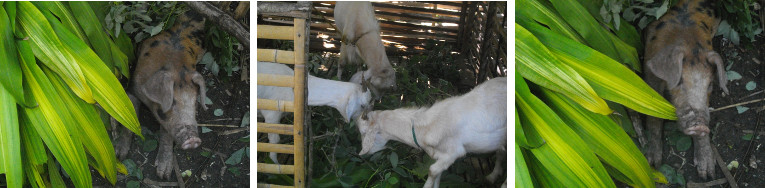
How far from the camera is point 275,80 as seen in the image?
1.51 metres

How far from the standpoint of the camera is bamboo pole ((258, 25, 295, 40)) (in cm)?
150

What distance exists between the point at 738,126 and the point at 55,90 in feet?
6.04

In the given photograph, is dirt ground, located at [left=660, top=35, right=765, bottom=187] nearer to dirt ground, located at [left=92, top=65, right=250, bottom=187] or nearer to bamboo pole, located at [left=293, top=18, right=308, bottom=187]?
bamboo pole, located at [left=293, top=18, right=308, bottom=187]

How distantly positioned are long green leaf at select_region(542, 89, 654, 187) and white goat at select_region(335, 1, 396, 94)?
0.41 metres

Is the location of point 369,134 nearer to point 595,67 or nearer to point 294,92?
point 294,92

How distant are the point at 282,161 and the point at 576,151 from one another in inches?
29.5

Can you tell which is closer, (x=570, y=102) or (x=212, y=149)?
(x=570, y=102)

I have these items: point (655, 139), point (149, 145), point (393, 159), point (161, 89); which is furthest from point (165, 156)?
point (655, 139)

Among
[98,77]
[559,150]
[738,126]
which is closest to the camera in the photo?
[559,150]

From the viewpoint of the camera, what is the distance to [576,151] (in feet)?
4.76

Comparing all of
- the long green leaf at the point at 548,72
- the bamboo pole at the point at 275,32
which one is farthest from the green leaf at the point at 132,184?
the long green leaf at the point at 548,72

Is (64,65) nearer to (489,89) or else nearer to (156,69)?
(156,69)

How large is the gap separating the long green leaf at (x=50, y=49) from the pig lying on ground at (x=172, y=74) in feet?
0.48

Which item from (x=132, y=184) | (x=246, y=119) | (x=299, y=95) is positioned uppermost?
(x=299, y=95)
